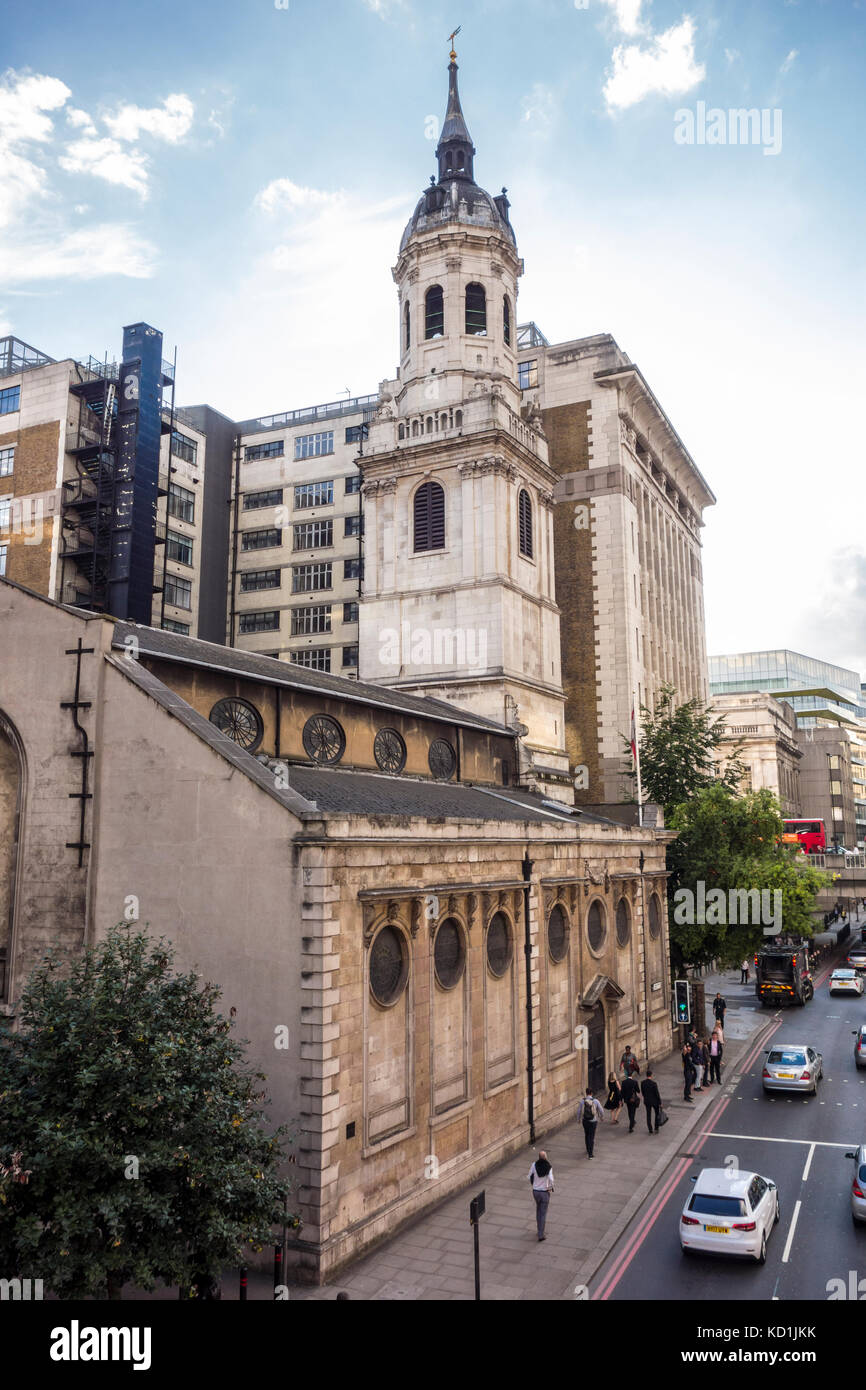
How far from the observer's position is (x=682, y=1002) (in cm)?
3534

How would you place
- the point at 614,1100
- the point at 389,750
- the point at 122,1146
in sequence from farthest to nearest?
the point at 389,750 → the point at 614,1100 → the point at 122,1146

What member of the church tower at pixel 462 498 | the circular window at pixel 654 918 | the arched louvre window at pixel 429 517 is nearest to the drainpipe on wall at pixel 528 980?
the circular window at pixel 654 918

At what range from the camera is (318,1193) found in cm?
1630

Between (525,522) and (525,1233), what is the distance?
112 feet

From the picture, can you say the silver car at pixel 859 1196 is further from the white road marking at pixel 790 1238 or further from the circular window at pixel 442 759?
the circular window at pixel 442 759

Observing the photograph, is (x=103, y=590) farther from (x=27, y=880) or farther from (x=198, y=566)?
(x=27, y=880)

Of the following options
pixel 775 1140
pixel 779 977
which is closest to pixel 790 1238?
pixel 775 1140

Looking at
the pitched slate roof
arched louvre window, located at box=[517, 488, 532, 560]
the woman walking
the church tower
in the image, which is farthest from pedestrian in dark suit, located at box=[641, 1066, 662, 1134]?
arched louvre window, located at box=[517, 488, 532, 560]

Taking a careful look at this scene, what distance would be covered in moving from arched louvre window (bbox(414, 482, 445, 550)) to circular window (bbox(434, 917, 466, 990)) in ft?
85.8

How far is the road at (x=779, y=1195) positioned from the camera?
54.6 ft

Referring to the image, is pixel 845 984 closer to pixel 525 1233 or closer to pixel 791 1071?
pixel 791 1071

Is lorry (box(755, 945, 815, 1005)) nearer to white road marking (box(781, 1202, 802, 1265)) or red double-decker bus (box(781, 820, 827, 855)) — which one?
red double-decker bus (box(781, 820, 827, 855))

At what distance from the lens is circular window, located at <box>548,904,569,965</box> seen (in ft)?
90.5
